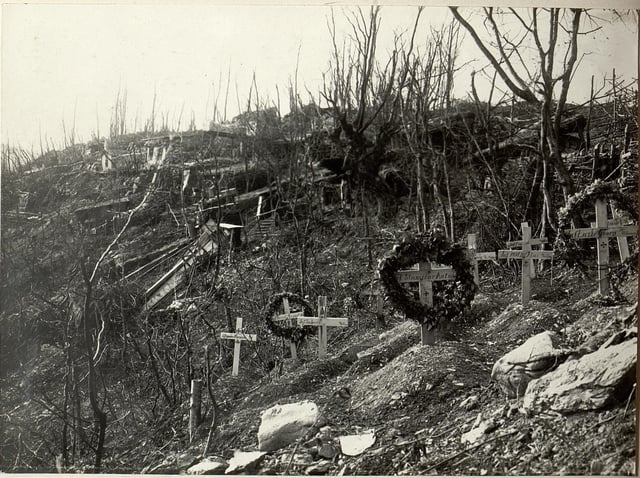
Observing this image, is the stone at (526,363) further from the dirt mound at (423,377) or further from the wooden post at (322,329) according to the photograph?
the wooden post at (322,329)

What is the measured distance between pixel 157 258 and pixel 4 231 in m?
1.64

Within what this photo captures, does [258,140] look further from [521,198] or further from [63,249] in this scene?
[521,198]

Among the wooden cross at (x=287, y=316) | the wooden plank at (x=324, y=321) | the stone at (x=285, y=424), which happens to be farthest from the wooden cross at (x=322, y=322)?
the stone at (x=285, y=424)

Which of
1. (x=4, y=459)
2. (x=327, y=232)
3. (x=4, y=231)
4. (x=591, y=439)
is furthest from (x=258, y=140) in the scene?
(x=591, y=439)

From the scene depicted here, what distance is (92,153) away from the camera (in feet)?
19.6

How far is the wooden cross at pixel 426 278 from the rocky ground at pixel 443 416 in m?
0.13

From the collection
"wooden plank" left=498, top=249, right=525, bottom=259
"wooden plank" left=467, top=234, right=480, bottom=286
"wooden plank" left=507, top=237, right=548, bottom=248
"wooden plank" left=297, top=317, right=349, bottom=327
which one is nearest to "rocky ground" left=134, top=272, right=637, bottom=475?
"wooden plank" left=297, top=317, right=349, bottom=327

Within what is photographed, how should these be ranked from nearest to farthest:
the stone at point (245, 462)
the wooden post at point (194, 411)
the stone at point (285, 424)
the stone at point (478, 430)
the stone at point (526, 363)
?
1. the stone at point (478, 430)
2. the stone at point (526, 363)
3. the stone at point (245, 462)
4. the stone at point (285, 424)
5. the wooden post at point (194, 411)

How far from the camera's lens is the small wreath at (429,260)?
5.45m

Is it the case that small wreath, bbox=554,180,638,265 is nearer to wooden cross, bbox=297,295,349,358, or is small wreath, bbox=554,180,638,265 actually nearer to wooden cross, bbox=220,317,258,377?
wooden cross, bbox=297,295,349,358

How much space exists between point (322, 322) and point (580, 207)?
9.23ft

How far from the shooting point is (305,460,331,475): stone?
4.54m

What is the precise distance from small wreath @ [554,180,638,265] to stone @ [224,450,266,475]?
3533 mm

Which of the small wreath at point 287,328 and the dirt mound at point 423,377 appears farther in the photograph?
the small wreath at point 287,328
